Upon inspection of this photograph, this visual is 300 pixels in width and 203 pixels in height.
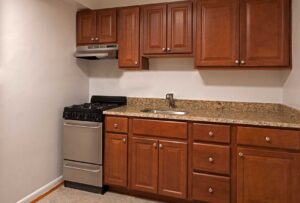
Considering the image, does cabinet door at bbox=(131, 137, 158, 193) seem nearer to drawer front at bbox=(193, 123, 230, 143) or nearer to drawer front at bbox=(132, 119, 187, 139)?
drawer front at bbox=(132, 119, 187, 139)

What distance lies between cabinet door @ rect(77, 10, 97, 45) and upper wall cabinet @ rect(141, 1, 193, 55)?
0.69 meters

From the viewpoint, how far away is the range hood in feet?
9.14

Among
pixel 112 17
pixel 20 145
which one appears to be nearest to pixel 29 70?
pixel 20 145

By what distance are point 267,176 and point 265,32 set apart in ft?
4.50

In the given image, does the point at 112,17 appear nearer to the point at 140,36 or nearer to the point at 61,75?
the point at 140,36

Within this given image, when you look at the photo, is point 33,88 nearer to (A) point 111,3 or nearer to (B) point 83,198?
(B) point 83,198

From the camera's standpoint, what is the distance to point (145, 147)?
7.83ft

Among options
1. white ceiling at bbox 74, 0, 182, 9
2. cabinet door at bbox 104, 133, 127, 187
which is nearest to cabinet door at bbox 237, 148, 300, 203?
cabinet door at bbox 104, 133, 127, 187

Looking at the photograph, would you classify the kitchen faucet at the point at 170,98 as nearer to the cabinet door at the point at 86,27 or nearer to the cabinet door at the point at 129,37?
the cabinet door at the point at 129,37

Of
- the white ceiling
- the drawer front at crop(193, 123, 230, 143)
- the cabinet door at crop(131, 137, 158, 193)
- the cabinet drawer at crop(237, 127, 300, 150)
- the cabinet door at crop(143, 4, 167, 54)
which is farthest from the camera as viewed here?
the white ceiling

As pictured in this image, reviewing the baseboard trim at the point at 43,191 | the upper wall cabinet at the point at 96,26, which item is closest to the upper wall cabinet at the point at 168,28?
the upper wall cabinet at the point at 96,26

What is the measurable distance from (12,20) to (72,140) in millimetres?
1372

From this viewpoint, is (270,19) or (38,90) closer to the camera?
(270,19)

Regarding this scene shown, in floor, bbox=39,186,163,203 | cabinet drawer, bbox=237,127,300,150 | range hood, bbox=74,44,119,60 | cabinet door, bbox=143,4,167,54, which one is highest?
cabinet door, bbox=143,4,167,54
